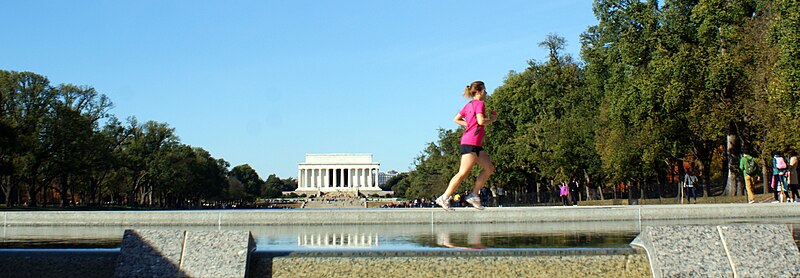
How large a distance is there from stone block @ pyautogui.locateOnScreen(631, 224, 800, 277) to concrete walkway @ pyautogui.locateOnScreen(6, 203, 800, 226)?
34.4 ft

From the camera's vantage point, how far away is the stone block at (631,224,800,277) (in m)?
6.19

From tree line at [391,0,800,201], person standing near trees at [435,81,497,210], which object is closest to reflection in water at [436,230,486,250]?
person standing near trees at [435,81,497,210]

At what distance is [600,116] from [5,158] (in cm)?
4112

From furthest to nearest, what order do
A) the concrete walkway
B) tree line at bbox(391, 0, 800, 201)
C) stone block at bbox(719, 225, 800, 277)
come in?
1. tree line at bbox(391, 0, 800, 201)
2. the concrete walkway
3. stone block at bbox(719, 225, 800, 277)

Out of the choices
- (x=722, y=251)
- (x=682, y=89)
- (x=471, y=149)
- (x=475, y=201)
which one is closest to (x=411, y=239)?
(x=475, y=201)

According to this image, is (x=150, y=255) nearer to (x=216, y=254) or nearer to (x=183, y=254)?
(x=183, y=254)

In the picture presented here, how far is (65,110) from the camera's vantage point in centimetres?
5944

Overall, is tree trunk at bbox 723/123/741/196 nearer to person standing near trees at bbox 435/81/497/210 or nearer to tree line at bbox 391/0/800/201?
tree line at bbox 391/0/800/201

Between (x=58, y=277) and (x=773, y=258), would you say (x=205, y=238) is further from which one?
(x=773, y=258)

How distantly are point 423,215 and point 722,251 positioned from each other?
37.8ft

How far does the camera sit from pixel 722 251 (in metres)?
6.34

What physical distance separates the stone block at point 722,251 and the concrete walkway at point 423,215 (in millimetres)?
10483

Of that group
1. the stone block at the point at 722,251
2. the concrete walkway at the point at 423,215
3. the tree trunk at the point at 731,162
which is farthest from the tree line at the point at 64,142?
the stone block at the point at 722,251

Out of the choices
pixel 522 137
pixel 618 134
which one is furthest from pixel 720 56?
pixel 522 137
